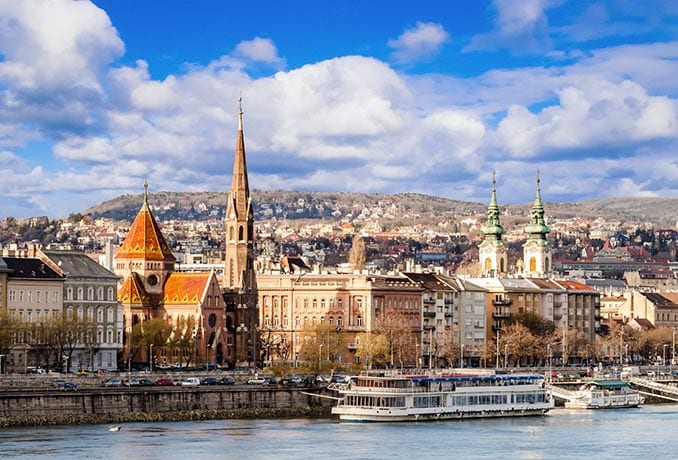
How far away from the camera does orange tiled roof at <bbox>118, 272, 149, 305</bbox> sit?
141 meters

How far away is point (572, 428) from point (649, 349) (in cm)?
8880

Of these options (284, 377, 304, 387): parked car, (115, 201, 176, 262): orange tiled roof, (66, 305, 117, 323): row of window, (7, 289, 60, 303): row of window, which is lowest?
(284, 377, 304, 387): parked car

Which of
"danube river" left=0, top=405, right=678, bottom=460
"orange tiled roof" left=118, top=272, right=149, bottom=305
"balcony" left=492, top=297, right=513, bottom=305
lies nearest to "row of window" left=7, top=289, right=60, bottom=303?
"orange tiled roof" left=118, top=272, right=149, bottom=305

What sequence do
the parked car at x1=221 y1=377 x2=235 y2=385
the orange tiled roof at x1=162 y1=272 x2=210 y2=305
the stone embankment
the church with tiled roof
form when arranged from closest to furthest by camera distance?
1. the stone embankment
2. the parked car at x1=221 y1=377 x2=235 y2=385
3. the church with tiled roof
4. the orange tiled roof at x1=162 y1=272 x2=210 y2=305

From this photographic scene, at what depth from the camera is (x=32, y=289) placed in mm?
121250

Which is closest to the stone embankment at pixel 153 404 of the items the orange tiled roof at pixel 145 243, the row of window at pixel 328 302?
the orange tiled roof at pixel 145 243

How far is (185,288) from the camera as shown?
14250cm

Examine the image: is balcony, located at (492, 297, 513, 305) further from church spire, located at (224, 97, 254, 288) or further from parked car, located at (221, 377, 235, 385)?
parked car, located at (221, 377, 235, 385)

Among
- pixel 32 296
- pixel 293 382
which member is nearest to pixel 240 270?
pixel 32 296

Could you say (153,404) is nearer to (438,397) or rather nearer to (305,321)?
(438,397)

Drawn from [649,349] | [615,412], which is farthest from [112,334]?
[649,349]

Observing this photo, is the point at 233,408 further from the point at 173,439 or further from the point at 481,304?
the point at 481,304

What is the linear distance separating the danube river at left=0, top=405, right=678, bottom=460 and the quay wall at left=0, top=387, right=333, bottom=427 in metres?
1.33

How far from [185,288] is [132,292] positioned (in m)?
4.10
